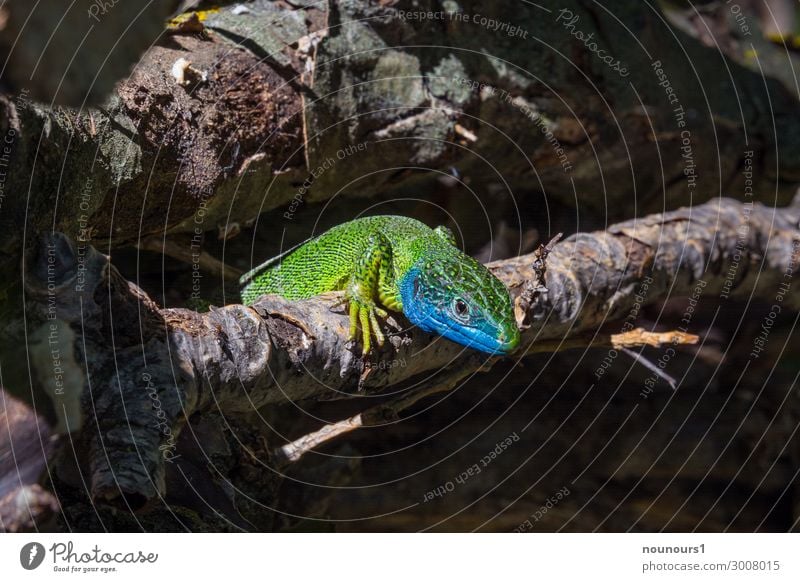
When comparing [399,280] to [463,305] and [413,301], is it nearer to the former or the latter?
[413,301]

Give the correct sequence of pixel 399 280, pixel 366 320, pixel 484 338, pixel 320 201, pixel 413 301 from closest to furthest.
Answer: pixel 366 320 → pixel 484 338 → pixel 413 301 → pixel 399 280 → pixel 320 201

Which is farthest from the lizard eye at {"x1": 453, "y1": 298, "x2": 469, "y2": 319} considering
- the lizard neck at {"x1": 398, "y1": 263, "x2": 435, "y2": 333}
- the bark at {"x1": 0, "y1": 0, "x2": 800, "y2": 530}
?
the bark at {"x1": 0, "y1": 0, "x2": 800, "y2": 530}

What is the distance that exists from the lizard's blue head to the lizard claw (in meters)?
0.20

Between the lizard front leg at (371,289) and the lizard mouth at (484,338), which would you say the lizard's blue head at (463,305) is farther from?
the lizard front leg at (371,289)

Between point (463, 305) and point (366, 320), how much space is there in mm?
476

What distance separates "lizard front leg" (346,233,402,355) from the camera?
3.26m

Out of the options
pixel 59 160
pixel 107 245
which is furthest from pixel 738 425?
pixel 59 160

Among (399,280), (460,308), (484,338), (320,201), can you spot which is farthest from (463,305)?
(320,201)

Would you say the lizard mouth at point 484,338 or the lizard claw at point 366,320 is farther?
the lizard mouth at point 484,338

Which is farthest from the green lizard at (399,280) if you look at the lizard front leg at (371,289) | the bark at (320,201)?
the bark at (320,201)

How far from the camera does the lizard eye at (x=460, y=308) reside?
344cm

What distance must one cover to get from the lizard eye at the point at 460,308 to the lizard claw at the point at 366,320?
1.05ft

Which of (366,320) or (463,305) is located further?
(463,305)

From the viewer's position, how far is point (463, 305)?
345 centimetres
